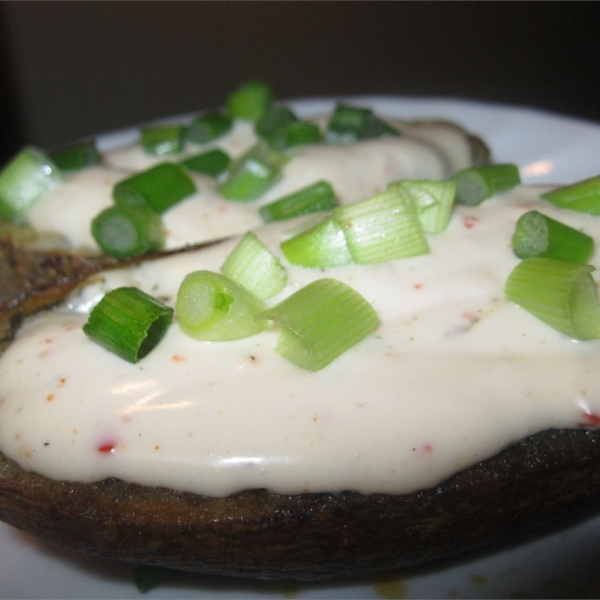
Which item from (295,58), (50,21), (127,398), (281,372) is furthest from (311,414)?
(50,21)

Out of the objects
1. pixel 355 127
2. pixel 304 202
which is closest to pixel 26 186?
pixel 304 202

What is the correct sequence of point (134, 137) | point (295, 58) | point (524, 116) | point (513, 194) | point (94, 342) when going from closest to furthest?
point (94, 342), point (513, 194), point (524, 116), point (134, 137), point (295, 58)

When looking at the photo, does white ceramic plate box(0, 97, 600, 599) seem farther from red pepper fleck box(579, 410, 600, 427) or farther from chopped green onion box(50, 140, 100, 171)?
chopped green onion box(50, 140, 100, 171)

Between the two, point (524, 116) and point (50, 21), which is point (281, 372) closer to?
point (524, 116)

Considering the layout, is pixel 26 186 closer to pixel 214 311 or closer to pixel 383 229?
pixel 214 311

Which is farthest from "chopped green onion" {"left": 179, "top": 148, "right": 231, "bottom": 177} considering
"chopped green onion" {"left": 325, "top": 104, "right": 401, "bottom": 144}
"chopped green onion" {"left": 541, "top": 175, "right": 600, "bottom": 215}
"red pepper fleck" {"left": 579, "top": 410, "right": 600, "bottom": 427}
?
"red pepper fleck" {"left": 579, "top": 410, "right": 600, "bottom": 427}
